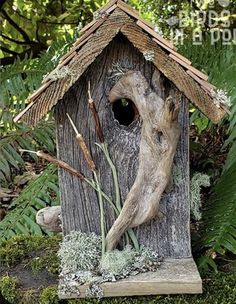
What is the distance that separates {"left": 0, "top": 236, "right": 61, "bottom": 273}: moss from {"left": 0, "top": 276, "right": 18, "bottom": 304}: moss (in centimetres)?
9

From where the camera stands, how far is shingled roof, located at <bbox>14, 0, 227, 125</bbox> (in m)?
1.46

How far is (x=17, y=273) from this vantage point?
1.71m

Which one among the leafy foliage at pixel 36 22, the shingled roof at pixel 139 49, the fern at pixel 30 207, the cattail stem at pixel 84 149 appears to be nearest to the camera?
the shingled roof at pixel 139 49

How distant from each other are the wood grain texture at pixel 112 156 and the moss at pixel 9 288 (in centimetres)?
21

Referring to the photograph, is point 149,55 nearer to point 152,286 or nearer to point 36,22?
point 152,286

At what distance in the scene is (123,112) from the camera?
1.76 m

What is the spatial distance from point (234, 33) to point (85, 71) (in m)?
2.45

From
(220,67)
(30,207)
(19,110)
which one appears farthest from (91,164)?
(19,110)

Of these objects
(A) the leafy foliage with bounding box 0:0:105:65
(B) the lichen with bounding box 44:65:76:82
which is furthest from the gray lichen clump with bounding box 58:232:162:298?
(A) the leafy foliage with bounding box 0:0:105:65

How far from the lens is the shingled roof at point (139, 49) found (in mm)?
1460

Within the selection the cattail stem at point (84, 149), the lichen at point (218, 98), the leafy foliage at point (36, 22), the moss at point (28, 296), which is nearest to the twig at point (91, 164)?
the cattail stem at point (84, 149)

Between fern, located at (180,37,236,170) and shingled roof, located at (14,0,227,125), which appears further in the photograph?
fern, located at (180,37,236,170)

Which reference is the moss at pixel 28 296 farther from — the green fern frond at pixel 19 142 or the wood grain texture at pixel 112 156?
the green fern frond at pixel 19 142

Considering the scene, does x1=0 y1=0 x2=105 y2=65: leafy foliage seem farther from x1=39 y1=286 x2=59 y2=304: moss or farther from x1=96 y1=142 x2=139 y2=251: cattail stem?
x1=39 y1=286 x2=59 y2=304: moss
